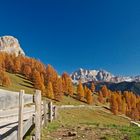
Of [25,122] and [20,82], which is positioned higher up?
[20,82]

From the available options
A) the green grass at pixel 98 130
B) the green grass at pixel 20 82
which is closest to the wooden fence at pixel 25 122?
the green grass at pixel 98 130

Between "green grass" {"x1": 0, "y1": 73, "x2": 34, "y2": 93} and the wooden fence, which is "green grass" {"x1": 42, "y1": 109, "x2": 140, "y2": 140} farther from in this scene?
"green grass" {"x1": 0, "y1": 73, "x2": 34, "y2": 93}

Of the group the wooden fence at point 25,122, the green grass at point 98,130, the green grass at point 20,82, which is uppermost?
the green grass at point 20,82

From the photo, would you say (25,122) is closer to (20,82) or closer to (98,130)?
(98,130)

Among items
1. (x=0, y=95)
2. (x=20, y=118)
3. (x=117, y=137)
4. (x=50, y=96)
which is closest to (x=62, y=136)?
(x=117, y=137)

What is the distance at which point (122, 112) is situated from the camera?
569ft

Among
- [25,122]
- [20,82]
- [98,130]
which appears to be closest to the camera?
[25,122]

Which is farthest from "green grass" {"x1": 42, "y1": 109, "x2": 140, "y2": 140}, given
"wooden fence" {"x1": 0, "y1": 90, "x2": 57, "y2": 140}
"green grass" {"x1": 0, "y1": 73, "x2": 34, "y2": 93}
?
"green grass" {"x1": 0, "y1": 73, "x2": 34, "y2": 93}

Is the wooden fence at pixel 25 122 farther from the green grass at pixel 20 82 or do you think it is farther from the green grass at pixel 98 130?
the green grass at pixel 20 82

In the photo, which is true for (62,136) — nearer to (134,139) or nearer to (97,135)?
(97,135)

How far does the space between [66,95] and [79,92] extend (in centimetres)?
737

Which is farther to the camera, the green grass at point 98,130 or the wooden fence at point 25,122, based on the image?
the green grass at point 98,130

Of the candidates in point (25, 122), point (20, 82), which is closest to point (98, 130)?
point (25, 122)

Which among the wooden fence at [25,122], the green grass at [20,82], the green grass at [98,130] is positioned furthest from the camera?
the green grass at [20,82]
